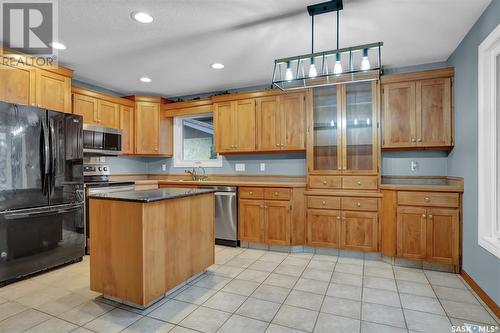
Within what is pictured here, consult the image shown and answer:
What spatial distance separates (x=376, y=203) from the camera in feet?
11.1

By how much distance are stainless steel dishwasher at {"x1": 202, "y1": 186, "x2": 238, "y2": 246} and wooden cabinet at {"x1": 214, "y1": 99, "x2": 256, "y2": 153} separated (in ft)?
2.38

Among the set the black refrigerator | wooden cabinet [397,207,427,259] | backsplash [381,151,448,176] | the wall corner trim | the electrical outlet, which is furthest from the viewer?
the electrical outlet

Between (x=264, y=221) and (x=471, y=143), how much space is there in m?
2.50

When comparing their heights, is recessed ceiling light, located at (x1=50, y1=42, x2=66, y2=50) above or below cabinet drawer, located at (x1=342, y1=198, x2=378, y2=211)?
above

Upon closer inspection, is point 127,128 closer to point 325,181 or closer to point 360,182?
point 325,181

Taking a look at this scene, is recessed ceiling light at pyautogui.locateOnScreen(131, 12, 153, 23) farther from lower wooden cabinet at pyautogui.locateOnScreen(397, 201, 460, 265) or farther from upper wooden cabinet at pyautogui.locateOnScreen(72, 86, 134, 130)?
lower wooden cabinet at pyautogui.locateOnScreen(397, 201, 460, 265)

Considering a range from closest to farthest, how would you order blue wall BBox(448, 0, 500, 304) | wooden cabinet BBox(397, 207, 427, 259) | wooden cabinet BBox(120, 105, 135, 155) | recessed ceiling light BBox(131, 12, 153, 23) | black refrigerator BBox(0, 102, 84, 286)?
blue wall BBox(448, 0, 500, 304) < recessed ceiling light BBox(131, 12, 153, 23) < black refrigerator BBox(0, 102, 84, 286) < wooden cabinet BBox(397, 207, 427, 259) < wooden cabinet BBox(120, 105, 135, 155)

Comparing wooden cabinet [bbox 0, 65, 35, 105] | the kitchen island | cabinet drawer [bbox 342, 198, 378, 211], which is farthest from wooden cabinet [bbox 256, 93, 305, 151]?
wooden cabinet [bbox 0, 65, 35, 105]

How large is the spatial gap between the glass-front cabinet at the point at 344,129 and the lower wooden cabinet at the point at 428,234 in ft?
2.28

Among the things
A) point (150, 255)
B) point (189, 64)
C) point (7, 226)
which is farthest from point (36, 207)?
point (189, 64)

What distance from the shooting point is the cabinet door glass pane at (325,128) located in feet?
12.4

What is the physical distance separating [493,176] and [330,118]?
1.96 meters

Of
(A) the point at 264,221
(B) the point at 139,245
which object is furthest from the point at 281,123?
(B) the point at 139,245

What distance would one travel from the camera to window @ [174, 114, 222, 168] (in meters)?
5.04
